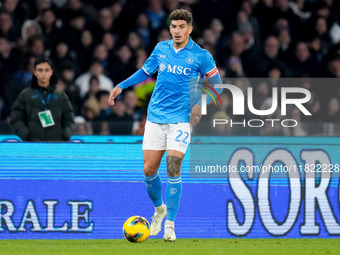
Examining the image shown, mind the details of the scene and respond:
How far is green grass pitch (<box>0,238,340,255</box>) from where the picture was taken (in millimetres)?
7504

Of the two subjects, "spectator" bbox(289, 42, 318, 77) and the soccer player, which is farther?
"spectator" bbox(289, 42, 318, 77)

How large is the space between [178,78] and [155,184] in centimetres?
102

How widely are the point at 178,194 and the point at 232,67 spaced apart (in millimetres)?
5304

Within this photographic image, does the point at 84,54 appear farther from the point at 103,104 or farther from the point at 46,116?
the point at 46,116

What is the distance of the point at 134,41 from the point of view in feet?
43.1

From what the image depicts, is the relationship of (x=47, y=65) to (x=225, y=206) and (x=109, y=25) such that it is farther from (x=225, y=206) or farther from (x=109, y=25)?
(x=109, y=25)

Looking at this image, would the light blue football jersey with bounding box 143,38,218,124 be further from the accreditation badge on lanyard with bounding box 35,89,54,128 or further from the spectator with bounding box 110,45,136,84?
the spectator with bounding box 110,45,136,84

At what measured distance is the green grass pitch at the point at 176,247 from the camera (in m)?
7.50

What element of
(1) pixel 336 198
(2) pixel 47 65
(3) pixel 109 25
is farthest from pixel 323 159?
(3) pixel 109 25

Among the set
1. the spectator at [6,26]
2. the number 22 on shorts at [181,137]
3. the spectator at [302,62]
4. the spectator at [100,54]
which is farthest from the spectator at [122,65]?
the number 22 on shorts at [181,137]

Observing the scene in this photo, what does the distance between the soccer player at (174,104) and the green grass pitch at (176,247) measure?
33 centimetres

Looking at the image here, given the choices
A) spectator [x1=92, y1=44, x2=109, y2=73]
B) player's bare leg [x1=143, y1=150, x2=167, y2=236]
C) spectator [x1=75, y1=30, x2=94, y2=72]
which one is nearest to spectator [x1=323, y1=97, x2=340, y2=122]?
player's bare leg [x1=143, y1=150, x2=167, y2=236]

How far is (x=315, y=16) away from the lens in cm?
1435

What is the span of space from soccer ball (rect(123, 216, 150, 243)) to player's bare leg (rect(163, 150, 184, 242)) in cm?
19
